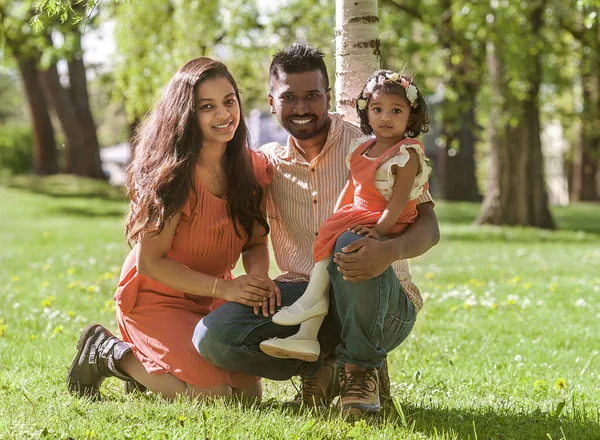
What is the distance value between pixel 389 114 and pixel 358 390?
3.79 ft

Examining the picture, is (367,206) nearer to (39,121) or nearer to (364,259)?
(364,259)

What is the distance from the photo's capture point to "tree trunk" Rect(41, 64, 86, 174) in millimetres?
21109

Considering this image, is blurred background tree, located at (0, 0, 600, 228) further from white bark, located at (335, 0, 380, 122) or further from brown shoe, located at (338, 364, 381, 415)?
brown shoe, located at (338, 364, 381, 415)

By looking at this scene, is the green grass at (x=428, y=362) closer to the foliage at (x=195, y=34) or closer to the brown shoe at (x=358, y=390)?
the brown shoe at (x=358, y=390)

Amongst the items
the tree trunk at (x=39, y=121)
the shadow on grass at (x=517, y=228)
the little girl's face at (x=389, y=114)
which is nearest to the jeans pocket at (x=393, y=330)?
the little girl's face at (x=389, y=114)

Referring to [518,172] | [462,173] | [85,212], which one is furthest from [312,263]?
[462,173]

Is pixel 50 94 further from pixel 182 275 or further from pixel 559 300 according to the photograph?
pixel 182 275

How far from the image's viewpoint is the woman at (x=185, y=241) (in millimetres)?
3918

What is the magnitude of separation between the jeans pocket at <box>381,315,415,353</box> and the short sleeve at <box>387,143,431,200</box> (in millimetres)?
534

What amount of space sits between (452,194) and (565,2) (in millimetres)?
9437

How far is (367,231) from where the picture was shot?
11.9ft

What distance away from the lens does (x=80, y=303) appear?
696 centimetres

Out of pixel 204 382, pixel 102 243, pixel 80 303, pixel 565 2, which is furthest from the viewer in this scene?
pixel 565 2

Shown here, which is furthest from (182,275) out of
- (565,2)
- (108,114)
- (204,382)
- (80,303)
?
(108,114)
